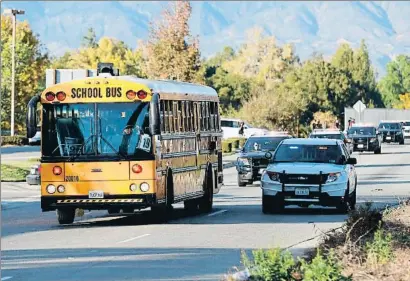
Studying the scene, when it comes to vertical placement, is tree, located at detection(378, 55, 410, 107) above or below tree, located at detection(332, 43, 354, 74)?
below

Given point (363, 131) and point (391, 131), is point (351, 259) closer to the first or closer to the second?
point (363, 131)

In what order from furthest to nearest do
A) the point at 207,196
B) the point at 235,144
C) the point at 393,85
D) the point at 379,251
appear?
the point at 393,85
the point at 235,144
the point at 207,196
the point at 379,251

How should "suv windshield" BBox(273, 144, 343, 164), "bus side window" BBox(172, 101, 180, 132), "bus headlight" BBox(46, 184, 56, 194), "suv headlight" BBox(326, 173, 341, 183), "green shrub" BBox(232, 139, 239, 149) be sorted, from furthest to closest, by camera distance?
"green shrub" BBox(232, 139, 239, 149) → "suv windshield" BBox(273, 144, 343, 164) → "suv headlight" BBox(326, 173, 341, 183) → "bus side window" BBox(172, 101, 180, 132) → "bus headlight" BBox(46, 184, 56, 194)

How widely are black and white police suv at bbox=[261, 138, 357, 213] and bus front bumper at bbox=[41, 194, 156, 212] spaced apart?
3.80 meters

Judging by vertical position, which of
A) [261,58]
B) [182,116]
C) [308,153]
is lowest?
[308,153]

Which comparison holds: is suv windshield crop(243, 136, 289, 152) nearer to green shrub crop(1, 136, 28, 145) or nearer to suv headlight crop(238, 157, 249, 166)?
suv headlight crop(238, 157, 249, 166)

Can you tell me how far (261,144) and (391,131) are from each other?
5059 centimetres

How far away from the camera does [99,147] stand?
23141 millimetres

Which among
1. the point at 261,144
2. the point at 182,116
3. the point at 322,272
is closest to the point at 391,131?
the point at 261,144

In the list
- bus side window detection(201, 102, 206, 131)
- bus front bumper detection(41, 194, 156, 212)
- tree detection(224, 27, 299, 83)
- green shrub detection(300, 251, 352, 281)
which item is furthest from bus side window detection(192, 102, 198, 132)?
tree detection(224, 27, 299, 83)

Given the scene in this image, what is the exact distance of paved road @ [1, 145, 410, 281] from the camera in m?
15.7

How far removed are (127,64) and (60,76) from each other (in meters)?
86.5

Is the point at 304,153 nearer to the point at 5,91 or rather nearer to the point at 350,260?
the point at 350,260

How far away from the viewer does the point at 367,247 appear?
47.9 ft
